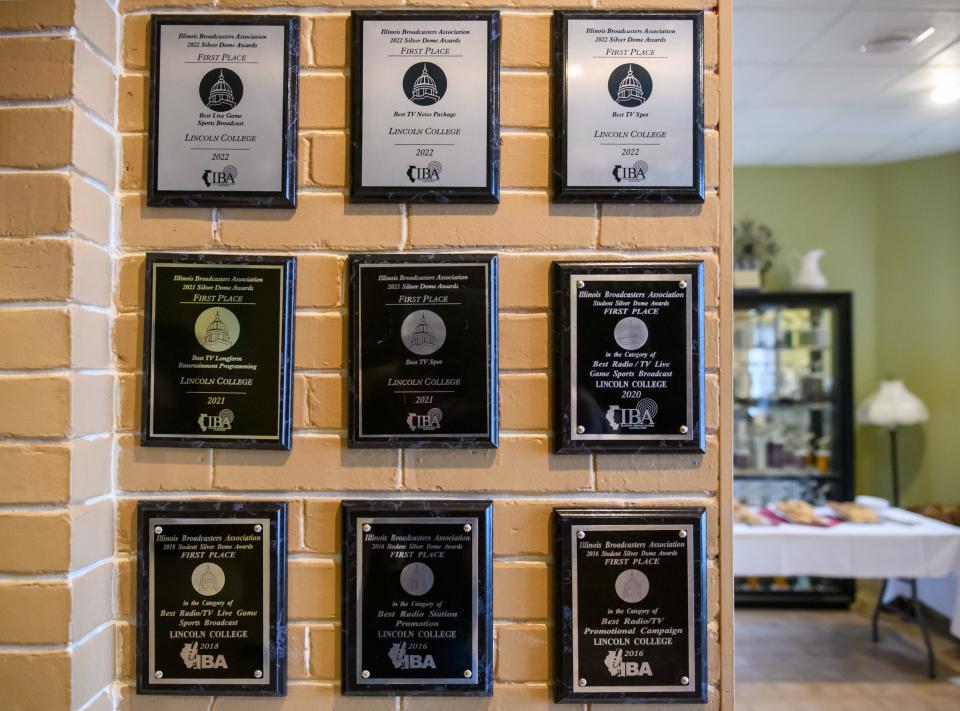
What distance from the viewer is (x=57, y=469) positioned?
38.2 inches

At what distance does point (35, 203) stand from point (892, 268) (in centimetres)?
510

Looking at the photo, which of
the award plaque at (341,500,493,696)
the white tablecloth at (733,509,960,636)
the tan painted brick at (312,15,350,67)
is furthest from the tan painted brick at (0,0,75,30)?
the white tablecloth at (733,509,960,636)

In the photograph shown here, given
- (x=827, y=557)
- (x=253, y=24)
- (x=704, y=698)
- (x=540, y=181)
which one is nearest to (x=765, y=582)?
(x=827, y=557)

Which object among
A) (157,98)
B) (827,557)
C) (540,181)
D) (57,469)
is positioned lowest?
(827,557)

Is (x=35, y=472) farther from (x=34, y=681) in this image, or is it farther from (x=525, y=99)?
(x=525, y=99)

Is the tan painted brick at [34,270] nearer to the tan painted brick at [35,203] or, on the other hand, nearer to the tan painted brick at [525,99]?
the tan painted brick at [35,203]

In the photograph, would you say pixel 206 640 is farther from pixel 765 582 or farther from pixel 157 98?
pixel 765 582

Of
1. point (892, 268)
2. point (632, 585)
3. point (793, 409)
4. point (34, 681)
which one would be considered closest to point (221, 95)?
point (34, 681)

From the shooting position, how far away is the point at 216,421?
107 centimetres

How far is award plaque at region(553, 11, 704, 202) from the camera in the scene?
106 centimetres

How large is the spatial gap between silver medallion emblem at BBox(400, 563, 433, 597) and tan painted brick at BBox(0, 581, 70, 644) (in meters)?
0.47

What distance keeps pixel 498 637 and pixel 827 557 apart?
2737 millimetres

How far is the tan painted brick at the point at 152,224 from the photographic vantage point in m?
1.08

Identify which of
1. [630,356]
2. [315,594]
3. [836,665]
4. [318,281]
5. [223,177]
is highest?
[223,177]
